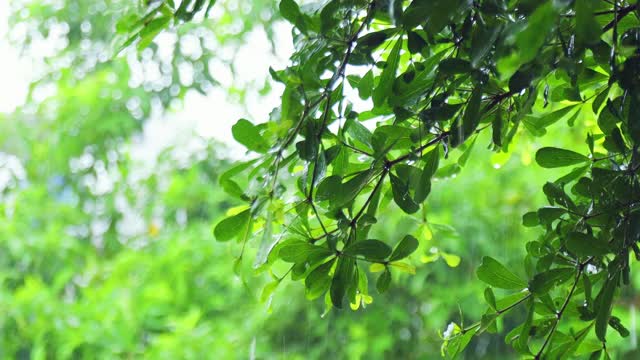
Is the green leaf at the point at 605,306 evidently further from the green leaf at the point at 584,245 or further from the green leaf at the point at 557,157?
the green leaf at the point at 557,157

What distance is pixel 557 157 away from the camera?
63cm

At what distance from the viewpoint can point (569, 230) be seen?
23.5 inches

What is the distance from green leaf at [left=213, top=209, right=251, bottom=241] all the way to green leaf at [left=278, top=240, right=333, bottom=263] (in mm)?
30

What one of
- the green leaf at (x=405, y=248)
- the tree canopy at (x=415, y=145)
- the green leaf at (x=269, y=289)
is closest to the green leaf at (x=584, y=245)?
the tree canopy at (x=415, y=145)

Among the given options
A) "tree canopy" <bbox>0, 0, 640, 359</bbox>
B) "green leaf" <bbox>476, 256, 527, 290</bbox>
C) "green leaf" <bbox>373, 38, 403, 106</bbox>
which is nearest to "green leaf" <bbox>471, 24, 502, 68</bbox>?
"tree canopy" <bbox>0, 0, 640, 359</bbox>

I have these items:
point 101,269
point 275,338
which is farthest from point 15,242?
point 275,338

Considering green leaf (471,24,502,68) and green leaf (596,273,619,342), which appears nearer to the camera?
green leaf (471,24,502,68)

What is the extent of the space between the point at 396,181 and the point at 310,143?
80mm

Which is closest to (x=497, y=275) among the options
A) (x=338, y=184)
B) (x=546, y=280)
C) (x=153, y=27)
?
(x=546, y=280)

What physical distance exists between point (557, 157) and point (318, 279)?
0.20 meters

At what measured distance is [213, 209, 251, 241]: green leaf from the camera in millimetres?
563

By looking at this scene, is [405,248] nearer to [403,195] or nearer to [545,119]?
[403,195]

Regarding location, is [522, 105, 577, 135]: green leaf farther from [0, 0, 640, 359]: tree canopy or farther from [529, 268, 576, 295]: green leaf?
[529, 268, 576, 295]: green leaf

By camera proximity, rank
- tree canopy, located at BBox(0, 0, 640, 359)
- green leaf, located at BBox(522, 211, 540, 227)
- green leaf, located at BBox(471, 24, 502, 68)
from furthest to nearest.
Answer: green leaf, located at BBox(522, 211, 540, 227) → tree canopy, located at BBox(0, 0, 640, 359) → green leaf, located at BBox(471, 24, 502, 68)
